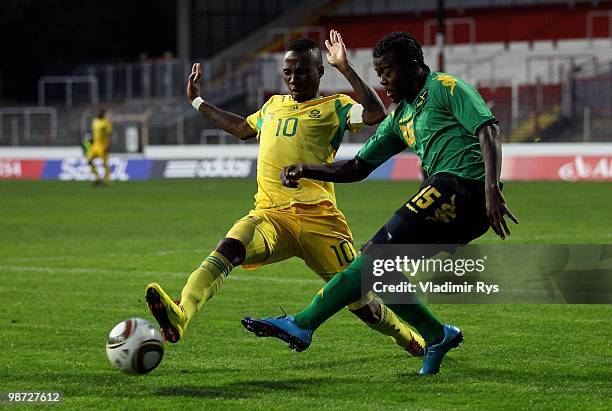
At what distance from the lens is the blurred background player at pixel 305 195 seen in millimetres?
8055

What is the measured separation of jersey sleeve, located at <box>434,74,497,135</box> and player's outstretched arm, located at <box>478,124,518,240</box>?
3.4 inches

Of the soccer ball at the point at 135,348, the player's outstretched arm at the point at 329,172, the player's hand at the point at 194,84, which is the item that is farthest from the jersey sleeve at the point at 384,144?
the player's hand at the point at 194,84

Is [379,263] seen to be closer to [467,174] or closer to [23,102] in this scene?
[467,174]

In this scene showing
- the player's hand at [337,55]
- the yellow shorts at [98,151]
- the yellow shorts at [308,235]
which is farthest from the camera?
the yellow shorts at [98,151]

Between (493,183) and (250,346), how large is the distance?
284 cm

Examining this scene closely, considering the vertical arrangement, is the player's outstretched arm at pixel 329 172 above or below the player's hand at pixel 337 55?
below

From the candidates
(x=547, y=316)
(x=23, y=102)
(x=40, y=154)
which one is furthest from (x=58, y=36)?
(x=547, y=316)

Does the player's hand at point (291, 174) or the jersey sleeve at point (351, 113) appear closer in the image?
the player's hand at point (291, 174)

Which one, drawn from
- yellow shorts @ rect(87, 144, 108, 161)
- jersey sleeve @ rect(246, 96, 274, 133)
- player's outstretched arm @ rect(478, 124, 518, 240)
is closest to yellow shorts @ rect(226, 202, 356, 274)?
jersey sleeve @ rect(246, 96, 274, 133)

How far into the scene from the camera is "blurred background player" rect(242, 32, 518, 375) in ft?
23.8

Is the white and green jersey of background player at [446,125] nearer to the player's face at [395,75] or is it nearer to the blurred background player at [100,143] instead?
the player's face at [395,75]

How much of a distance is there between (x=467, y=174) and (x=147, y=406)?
2.20m

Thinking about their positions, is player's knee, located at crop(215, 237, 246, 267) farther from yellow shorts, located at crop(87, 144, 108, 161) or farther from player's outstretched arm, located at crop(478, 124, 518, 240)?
yellow shorts, located at crop(87, 144, 108, 161)

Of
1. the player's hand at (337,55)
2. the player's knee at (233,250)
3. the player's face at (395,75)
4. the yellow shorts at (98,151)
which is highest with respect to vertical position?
the player's hand at (337,55)
